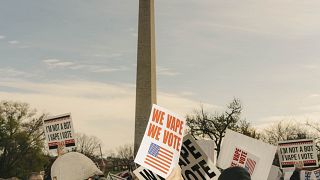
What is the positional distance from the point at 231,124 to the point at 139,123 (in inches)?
581

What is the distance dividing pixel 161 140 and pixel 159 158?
0.53 ft

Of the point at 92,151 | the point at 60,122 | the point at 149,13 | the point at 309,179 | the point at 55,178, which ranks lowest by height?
the point at 92,151

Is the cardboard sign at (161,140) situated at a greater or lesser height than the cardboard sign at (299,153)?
greater

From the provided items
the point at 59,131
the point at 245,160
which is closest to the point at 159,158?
the point at 245,160

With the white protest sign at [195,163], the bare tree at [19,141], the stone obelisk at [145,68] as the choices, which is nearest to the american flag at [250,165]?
the white protest sign at [195,163]

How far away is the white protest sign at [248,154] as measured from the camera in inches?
Result: 252

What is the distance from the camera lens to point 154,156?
5.07m

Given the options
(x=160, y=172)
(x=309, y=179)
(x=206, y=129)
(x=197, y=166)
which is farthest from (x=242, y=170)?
(x=206, y=129)

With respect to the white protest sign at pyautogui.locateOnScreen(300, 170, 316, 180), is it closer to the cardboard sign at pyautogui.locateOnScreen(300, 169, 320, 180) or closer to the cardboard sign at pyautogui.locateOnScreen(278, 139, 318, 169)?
the cardboard sign at pyautogui.locateOnScreen(300, 169, 320, 180)

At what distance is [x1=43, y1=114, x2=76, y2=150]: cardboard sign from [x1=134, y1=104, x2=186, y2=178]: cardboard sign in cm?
601

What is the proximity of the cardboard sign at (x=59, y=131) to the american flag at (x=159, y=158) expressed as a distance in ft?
19.7

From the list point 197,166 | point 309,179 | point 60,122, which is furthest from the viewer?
point 309,179

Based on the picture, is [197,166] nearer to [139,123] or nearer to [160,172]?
[160,172]

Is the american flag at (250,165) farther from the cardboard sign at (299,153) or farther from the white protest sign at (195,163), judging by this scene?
the cardboard sign at (299,153)
